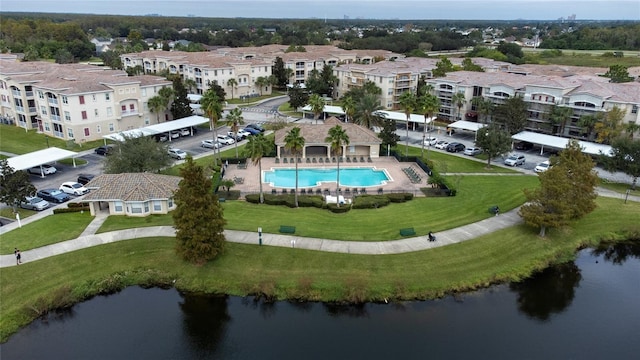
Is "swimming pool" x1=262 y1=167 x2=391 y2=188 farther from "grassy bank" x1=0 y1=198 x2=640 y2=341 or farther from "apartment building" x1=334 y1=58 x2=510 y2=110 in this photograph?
"apartment building" x1=334 y1=58 x2=510 y2=110

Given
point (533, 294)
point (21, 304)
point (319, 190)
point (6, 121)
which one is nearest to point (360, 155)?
point (319, 190)

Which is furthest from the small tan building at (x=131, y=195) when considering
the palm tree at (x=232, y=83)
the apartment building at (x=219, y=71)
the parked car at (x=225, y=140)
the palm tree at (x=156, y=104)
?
the palm tree at (x=232, y=83)

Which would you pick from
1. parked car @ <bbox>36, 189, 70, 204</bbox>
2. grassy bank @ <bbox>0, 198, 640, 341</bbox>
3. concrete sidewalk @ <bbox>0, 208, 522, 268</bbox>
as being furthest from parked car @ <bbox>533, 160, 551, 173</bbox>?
parked car @ <bbox>36, 189, 70, 204</bbox>

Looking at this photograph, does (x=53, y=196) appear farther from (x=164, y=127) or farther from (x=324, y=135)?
(x=324, y=135)

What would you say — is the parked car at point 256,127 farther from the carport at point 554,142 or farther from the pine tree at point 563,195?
the pine tree at point 563,195

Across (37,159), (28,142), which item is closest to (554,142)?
(37,159)

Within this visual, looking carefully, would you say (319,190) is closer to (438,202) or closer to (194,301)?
(438,202)

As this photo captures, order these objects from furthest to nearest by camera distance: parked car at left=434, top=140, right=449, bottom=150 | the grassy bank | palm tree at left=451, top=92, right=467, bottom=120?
palm tree at left=451, top=92, right=467, bottom=120
parked car at left=434, top=140, right=449, bottom=150
the grassy bank
